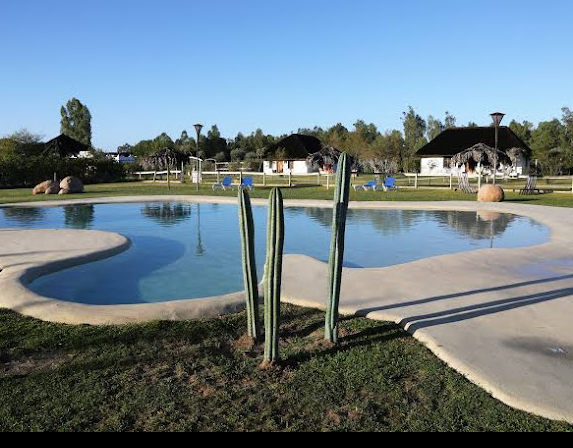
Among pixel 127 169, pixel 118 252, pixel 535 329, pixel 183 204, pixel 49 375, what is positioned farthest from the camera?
pixel 127 169

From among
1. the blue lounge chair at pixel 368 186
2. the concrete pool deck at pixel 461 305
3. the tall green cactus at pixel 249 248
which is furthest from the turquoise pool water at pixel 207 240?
the blue lounge chair at pixel 368 186

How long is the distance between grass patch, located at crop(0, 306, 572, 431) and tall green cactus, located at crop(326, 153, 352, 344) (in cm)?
25

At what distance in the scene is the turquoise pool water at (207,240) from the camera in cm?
806

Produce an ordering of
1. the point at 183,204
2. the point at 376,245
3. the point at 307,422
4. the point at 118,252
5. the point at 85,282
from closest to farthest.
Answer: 1. the point at 307,422
2. the point at 85,282
3. the point at 118,252
4. the point at 376,245
5. the point at 183,204

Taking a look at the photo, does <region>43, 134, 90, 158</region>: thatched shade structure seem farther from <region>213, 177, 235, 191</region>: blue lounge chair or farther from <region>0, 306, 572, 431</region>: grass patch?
<region>0, 306, 572, 431</region>: grass patch

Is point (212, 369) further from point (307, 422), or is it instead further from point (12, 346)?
point (12, 346)

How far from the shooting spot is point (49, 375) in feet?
13.9

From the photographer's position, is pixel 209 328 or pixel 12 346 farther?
pixel 209 328

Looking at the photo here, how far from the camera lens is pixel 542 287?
6.98m

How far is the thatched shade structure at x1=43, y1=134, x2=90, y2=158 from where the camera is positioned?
43.3m

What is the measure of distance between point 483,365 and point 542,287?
10.6 ft

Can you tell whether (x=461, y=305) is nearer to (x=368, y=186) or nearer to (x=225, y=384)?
(x=225, y=384)

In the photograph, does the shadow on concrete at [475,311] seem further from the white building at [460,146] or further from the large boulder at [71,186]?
the white building at [460,146]

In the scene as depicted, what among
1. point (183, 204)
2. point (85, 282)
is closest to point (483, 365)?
point (85, 282)
